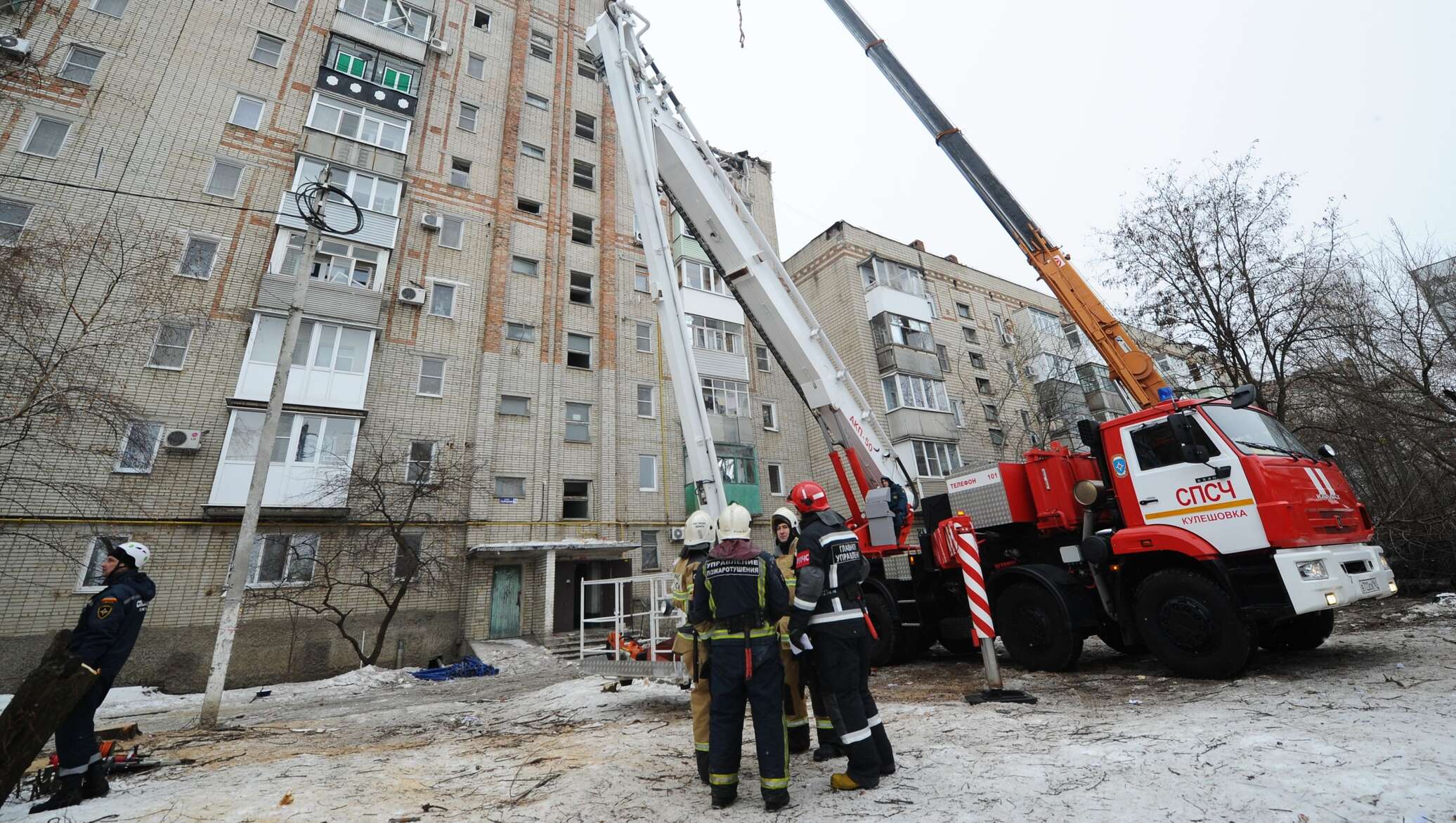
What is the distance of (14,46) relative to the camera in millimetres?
15898

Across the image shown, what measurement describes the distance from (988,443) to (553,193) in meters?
22.6

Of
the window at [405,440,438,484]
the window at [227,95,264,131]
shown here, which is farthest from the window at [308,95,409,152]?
the window at [405,440,438,484]

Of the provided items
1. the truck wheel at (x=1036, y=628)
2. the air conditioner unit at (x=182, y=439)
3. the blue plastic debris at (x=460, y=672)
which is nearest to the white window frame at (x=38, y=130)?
the air conditioner unit at (x=182, y=439)

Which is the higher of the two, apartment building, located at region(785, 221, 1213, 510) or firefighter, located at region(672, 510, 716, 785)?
apartment building, located at region(785, 221, 1213, 510)

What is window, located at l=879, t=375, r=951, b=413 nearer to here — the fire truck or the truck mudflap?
the fire truck

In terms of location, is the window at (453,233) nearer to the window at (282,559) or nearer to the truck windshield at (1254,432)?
the window at (282,559)

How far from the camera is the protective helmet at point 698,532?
5641mm

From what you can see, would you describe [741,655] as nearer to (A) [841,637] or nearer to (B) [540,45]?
(A) [841,637]

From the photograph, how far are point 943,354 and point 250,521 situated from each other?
27833 mm

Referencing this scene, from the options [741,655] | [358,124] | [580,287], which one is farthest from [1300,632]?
[358,124]

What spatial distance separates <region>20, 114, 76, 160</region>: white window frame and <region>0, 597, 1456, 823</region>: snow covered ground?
17422mm

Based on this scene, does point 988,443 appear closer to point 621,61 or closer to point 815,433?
point 815,433

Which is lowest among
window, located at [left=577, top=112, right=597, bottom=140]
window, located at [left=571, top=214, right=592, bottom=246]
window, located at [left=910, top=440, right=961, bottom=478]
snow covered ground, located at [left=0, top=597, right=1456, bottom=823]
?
snow covered ground, located at [left=0, top=597, right=1456, bottom=823]

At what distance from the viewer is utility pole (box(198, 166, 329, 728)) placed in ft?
26.1
